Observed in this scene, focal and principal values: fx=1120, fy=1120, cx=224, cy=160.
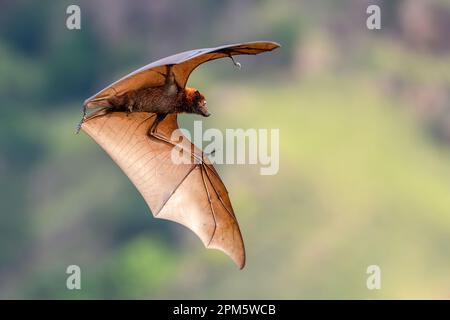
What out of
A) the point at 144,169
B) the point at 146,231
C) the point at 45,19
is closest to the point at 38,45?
the point at 45,19

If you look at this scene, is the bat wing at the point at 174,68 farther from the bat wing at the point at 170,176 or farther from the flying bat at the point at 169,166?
the bat wing at the point at 170,176

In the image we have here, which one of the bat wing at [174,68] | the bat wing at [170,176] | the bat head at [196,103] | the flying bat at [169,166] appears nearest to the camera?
the bat wing at [174,68]

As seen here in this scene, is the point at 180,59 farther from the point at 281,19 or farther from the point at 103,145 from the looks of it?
the point at 281,19

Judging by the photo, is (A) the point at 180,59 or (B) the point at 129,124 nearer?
(A) the point at 180,59

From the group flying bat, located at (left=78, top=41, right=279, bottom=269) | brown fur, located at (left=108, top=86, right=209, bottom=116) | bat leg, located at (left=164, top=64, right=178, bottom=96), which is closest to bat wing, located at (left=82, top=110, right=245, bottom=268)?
flying bat, located at (left=78, top=41, right=279, bottom=269)

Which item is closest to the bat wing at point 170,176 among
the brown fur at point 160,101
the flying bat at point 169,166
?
the flying bat at point 169,166

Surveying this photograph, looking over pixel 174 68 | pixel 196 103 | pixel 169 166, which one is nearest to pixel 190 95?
pixel 196 103
